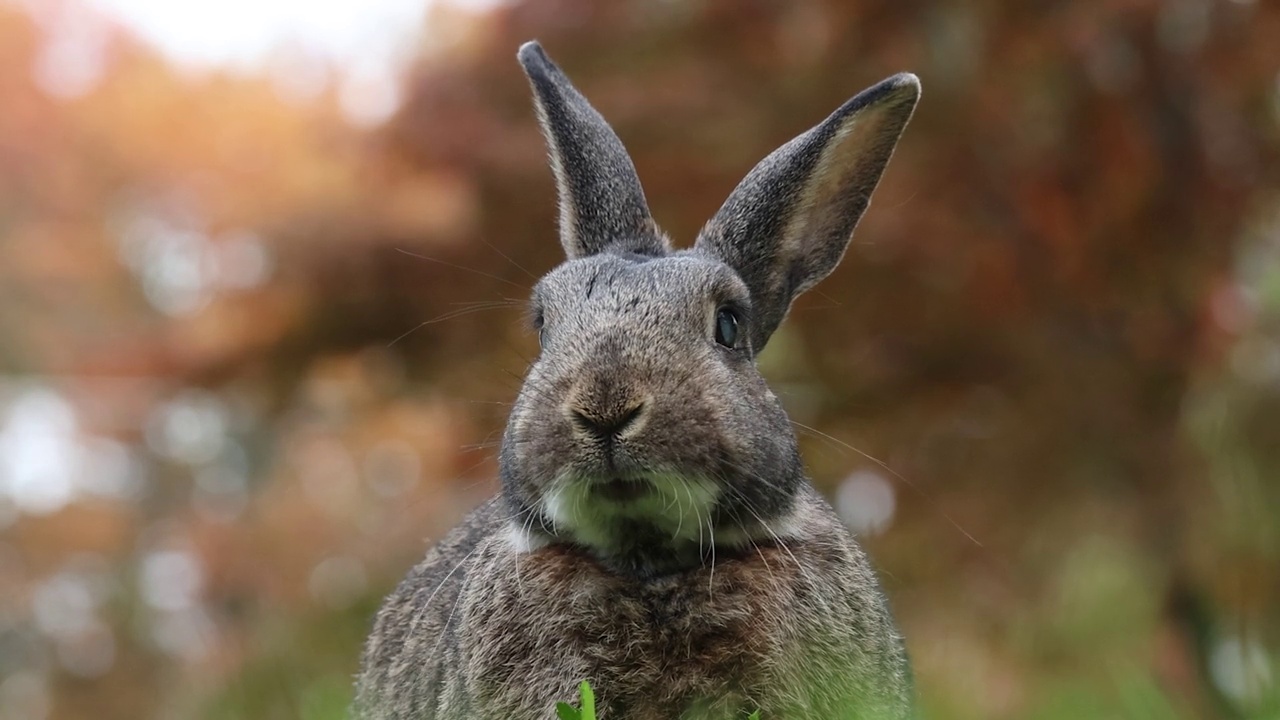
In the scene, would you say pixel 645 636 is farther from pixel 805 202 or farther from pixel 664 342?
pixel 805 202

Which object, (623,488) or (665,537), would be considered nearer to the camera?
(623,488)

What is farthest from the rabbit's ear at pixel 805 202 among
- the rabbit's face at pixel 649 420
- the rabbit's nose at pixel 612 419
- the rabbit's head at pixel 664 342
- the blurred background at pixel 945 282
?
the blurred background at pixel 945 282

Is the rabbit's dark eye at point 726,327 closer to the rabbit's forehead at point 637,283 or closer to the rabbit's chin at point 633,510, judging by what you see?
the rabbit's forehead at point 637,283

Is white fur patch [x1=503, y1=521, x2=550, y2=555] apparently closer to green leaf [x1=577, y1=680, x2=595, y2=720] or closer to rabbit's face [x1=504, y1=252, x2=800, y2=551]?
rabbit's face [x1=504, y1=252, x2=800, y2=551]

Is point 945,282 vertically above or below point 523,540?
above

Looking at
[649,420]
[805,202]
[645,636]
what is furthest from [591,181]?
[645,636]

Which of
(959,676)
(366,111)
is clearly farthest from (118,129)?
(959,676)

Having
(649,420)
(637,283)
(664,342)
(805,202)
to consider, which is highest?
(805,202)
